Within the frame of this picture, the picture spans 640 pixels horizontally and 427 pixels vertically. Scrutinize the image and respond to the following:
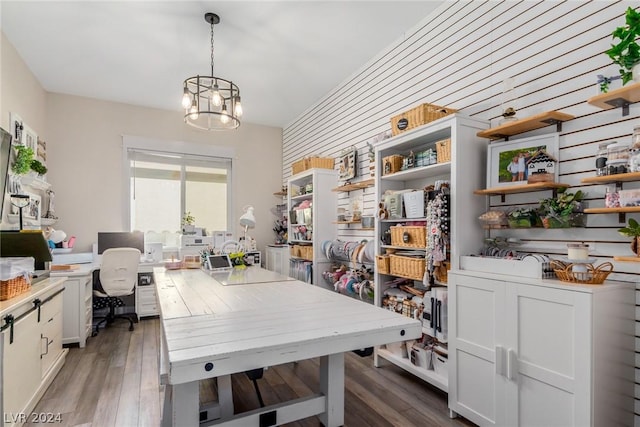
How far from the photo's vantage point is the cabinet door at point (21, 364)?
6.53 ft

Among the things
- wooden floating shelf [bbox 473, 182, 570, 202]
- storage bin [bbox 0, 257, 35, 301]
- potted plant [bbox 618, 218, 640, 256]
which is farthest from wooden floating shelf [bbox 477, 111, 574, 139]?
storage bin [bbox 0, 257, 35, 301]

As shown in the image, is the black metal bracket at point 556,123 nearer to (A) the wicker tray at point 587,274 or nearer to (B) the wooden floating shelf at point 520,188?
(B) the wooden floating shelf at point 520,188

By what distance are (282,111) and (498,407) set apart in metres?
4.99

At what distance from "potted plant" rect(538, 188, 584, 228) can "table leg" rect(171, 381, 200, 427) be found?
7.25 ft

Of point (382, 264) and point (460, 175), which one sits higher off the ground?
point (460, 175)

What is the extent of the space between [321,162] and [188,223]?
2.55 meters

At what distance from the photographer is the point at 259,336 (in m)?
1.42

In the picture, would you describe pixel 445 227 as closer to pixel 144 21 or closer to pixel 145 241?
pixel 144 21

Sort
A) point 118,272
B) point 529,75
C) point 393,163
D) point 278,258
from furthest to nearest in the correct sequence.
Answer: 1. point 278,258
2. point 118,272
3. point 393,163
4. point 529,75

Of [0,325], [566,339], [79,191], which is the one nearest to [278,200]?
[79,191]

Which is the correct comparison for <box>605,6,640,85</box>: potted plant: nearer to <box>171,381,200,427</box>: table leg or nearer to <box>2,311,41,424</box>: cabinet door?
<box>171,381,200,427</box>: table leg

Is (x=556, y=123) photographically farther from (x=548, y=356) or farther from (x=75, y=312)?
(x=75, y=312)

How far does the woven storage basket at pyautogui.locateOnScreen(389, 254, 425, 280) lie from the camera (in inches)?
108

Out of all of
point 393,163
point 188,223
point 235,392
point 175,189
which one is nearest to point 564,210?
point 393,163
